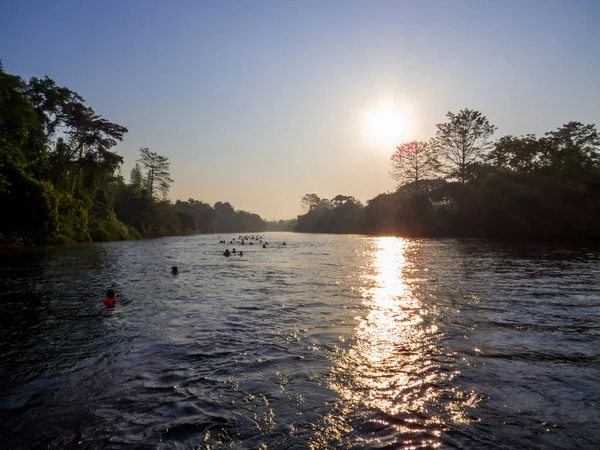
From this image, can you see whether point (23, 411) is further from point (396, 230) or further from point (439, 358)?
point (396, 230)

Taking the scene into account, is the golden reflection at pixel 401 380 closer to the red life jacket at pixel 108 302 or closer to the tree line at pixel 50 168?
the red life jacket at pixel 108 302

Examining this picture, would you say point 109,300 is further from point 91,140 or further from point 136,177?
point 136,177

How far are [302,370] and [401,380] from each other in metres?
1.56

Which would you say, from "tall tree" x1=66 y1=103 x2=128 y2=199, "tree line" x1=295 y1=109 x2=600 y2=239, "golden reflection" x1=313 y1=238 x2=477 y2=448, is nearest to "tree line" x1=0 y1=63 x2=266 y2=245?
"tall tree" x1=66 y1=103 x2=128 y2=199

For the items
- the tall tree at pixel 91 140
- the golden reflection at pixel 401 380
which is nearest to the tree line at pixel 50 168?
the tall tree at pixel 91 140

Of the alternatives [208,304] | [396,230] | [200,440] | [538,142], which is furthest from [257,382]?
[396,230]

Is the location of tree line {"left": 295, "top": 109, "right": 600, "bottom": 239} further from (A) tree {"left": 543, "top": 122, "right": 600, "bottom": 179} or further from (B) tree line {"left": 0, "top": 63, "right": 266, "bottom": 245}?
(B) tree line {"left": 0, "top": 63, "right": 266, "bottom": 245}

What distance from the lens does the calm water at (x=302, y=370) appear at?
376cm

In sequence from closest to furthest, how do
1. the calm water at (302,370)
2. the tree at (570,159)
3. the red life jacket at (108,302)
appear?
the calm water at (302,370) → the red life jacket at (108,302) → the tree at (570,159)

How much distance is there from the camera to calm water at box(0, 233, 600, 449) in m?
3.76

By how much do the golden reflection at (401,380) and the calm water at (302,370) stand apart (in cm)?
2

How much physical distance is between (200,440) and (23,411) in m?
2.48

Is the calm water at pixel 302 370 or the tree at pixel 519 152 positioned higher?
the tree at pixel 519 152

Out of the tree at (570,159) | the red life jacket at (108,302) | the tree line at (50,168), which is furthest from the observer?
the tree at (570,159)
